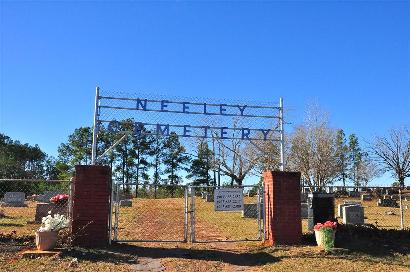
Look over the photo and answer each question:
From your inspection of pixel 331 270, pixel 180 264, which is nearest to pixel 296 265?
pixel 331 270

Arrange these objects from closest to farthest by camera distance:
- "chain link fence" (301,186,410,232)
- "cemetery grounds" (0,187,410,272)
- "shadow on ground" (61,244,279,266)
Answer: "cemetery grounds" (0,187,410,272), "shadow on ground" (61,244,279,266), "chain link fence" (301,186,410,232)

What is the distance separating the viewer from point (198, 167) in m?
56.8

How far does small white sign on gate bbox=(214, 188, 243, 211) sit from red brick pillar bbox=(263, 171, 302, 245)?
32.2 inches

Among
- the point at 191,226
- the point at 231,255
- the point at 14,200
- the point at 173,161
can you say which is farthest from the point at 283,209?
the point at 173,161

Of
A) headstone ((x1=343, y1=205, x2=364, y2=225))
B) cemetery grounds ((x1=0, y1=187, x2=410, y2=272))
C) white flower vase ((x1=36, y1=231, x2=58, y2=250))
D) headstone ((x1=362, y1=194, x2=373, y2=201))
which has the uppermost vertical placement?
headstone ((x1=362, y1=194, x2=373, y2=201))

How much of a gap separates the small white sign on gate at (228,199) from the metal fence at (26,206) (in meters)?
3.99

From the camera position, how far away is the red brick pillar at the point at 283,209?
12.5 m

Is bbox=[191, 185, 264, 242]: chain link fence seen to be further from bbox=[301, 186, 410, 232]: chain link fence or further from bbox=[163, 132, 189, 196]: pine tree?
bbox=[163, 132, 189, 196]: pine tree

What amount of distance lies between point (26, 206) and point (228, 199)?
22.0 meters

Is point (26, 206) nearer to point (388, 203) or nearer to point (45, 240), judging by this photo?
point (45, 240)

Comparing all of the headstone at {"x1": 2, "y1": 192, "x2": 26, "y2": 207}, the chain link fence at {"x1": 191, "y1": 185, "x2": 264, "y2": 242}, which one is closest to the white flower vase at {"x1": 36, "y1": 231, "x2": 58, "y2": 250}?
the chain link fence at {"x1": 191, "y1": 185, "x2": 264, "y2": 242}

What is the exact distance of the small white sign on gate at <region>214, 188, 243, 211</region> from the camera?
42.3 feet

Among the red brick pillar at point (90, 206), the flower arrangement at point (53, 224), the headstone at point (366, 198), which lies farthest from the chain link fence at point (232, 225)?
the headstone at point (366, 198)

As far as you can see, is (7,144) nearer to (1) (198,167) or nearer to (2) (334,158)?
(1) (198,167)
